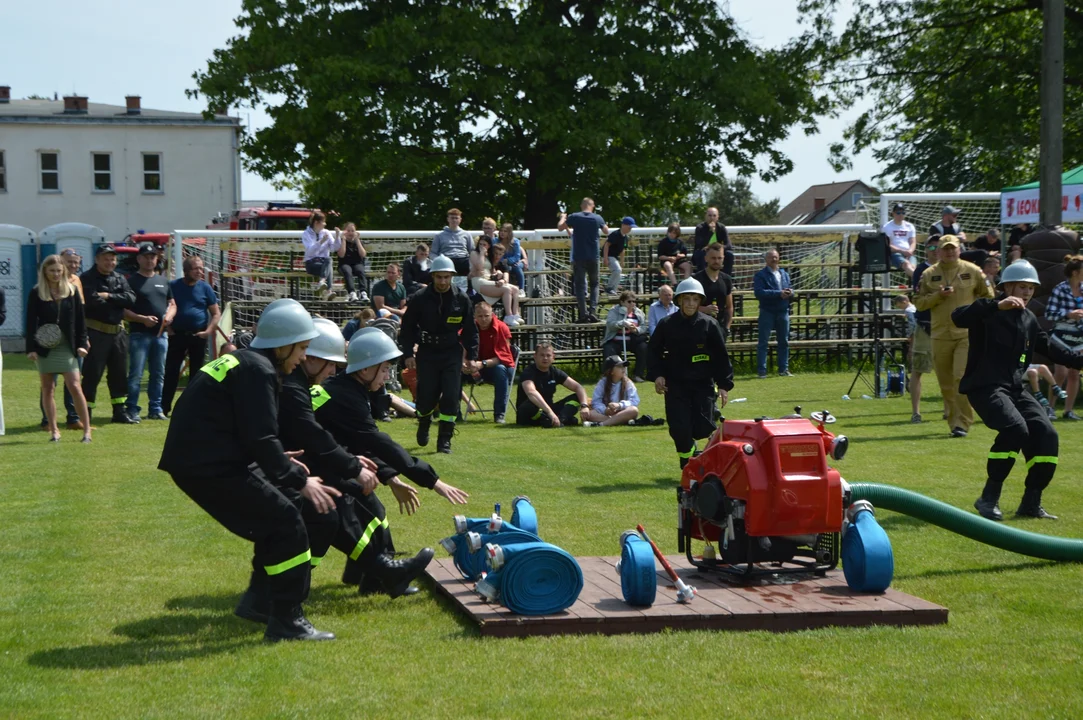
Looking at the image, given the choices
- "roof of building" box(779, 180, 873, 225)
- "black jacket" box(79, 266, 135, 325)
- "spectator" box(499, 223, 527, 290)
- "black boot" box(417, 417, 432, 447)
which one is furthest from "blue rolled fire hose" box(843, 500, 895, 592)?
"roof of building" box(779, 180, 873, 225)

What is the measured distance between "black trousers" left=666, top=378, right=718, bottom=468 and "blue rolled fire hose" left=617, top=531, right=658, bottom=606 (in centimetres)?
453

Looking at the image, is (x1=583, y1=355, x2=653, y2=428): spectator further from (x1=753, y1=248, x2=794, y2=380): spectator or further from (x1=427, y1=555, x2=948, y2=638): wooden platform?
(x1=427, y1=555, x2=948, y2=638): wooden platform

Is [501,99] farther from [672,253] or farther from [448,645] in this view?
[448,645]

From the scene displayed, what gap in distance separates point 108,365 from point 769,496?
11.0 meters

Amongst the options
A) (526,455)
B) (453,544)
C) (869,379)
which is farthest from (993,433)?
(453,544)

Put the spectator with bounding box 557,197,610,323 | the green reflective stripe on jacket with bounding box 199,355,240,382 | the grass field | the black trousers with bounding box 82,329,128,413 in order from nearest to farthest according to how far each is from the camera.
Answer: the grass field, the green reflective stripe on jacket with bounding box 199,355,240,382, the black trousers with bounding box 82,329,128,413, the spectator with bounding box 557,197,610,323

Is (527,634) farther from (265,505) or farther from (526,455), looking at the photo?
(526,455)

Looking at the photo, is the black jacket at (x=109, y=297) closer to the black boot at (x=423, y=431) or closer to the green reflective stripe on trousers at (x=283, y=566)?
the black boot at (x=423, y=431)

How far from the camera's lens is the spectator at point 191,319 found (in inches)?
638

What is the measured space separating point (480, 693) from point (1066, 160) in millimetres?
34998

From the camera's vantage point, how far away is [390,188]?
1286 inches

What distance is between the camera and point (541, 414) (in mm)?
16688

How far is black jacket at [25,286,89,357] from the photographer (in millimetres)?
13719

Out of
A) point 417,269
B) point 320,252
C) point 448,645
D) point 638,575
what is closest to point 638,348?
point 417,269
